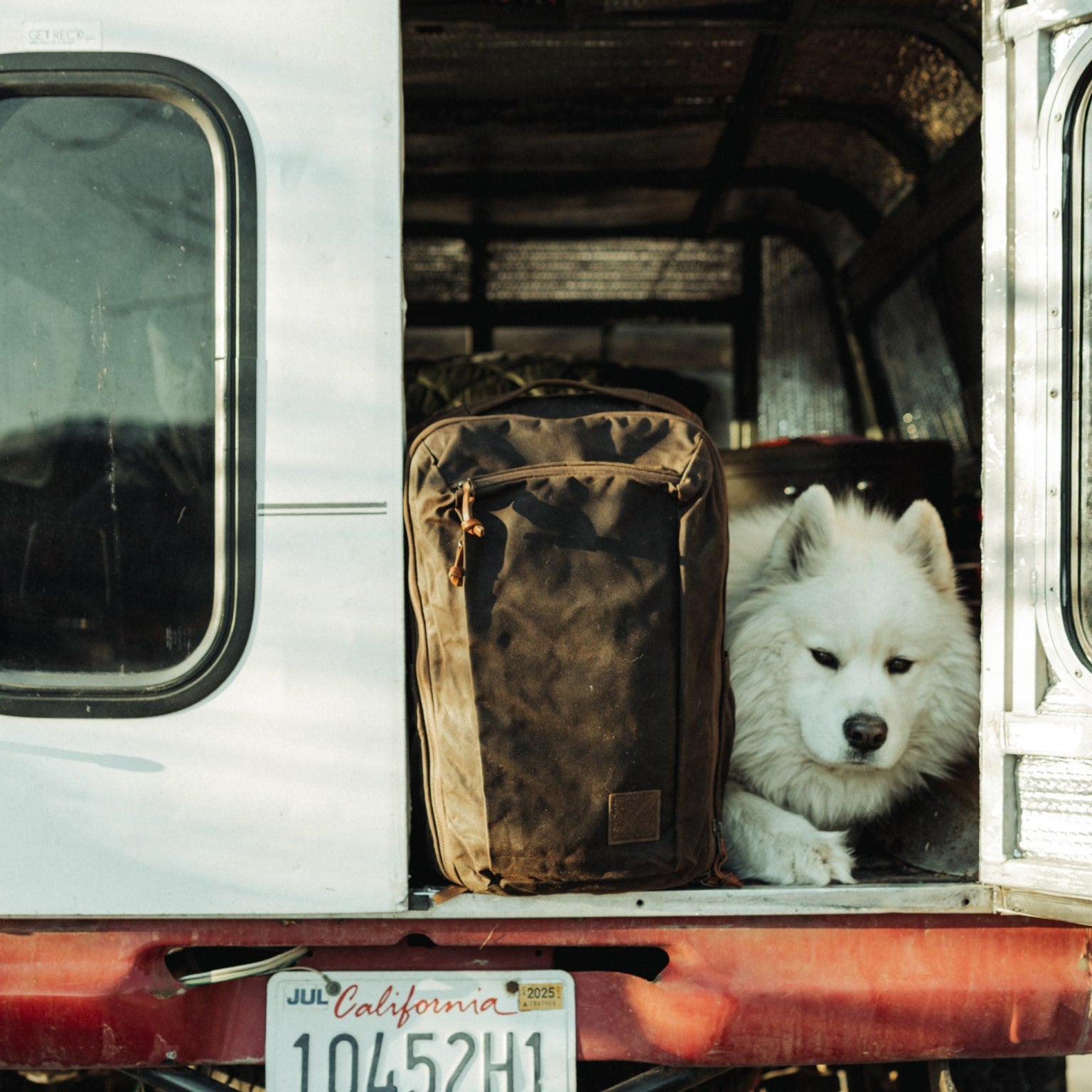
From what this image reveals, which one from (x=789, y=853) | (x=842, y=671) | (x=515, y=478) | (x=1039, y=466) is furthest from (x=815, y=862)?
(x=515, y=478)

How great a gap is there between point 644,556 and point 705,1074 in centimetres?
100

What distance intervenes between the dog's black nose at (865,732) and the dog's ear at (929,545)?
0.41m

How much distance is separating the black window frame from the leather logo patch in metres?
0.70

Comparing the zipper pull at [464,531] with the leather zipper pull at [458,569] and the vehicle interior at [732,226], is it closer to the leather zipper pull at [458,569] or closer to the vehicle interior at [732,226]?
the leather zipper pull at [458,569]

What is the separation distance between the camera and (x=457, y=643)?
1614 millimetres

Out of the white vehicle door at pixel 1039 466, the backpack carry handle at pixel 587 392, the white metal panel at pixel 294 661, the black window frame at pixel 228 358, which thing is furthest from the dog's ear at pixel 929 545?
the black window frame at pixel 228 358

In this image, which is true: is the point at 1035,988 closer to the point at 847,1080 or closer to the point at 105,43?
the point at 847,1080

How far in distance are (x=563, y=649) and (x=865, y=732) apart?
822mm

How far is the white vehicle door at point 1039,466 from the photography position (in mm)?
1591

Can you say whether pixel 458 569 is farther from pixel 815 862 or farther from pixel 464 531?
pixel 815 862

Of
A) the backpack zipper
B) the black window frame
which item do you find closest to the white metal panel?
the black window frame

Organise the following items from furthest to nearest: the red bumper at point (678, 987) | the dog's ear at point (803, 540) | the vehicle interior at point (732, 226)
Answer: the vehicle interior at point (732, 226) → the dog's ear at point (803, 540) → the red bumper at point (678, 987)

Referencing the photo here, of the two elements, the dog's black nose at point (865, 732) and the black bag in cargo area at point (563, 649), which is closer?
the black bag in cargo area at point (563, 649)

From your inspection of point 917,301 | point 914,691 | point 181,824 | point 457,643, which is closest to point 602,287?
point 917,301
